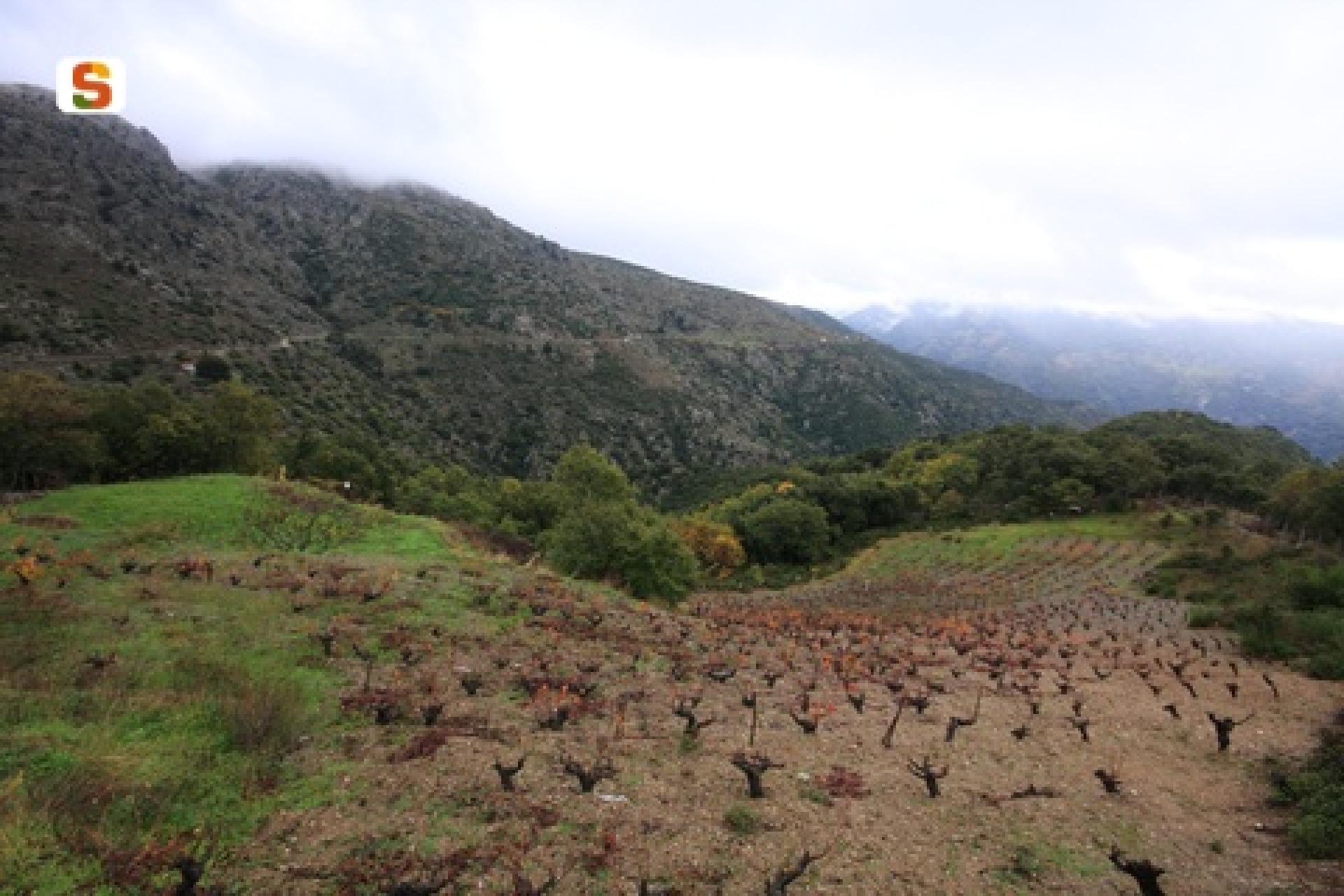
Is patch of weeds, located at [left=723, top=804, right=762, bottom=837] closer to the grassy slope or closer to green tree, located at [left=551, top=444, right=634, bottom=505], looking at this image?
the grassy slope

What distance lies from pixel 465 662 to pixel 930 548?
62.5 metres

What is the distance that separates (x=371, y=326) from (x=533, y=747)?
14234cm

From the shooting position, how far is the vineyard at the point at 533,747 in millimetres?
7980

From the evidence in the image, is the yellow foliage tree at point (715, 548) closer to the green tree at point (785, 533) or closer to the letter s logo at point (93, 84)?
the green tree at point (785, 533)

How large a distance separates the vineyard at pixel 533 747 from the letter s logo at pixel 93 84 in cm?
2231

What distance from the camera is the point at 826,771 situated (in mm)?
11703

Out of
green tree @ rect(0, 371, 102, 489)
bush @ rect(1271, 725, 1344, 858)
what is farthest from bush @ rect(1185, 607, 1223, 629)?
green tree @ rect(0, 371, 102, 489)

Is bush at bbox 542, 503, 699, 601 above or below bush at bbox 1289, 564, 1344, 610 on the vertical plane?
below

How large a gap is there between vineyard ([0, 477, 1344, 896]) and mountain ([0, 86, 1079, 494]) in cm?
6919

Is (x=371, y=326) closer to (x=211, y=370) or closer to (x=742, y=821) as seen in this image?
(x=211, y=370)

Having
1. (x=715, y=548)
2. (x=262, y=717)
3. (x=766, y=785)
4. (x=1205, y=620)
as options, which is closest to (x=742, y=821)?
(x=766, y=785)

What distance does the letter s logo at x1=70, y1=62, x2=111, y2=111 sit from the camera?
107 ft

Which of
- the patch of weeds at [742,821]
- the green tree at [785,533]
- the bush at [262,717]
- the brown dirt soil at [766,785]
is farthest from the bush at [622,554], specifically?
the green tree at [785,533]

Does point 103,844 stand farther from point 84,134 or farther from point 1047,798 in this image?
point 84,134
